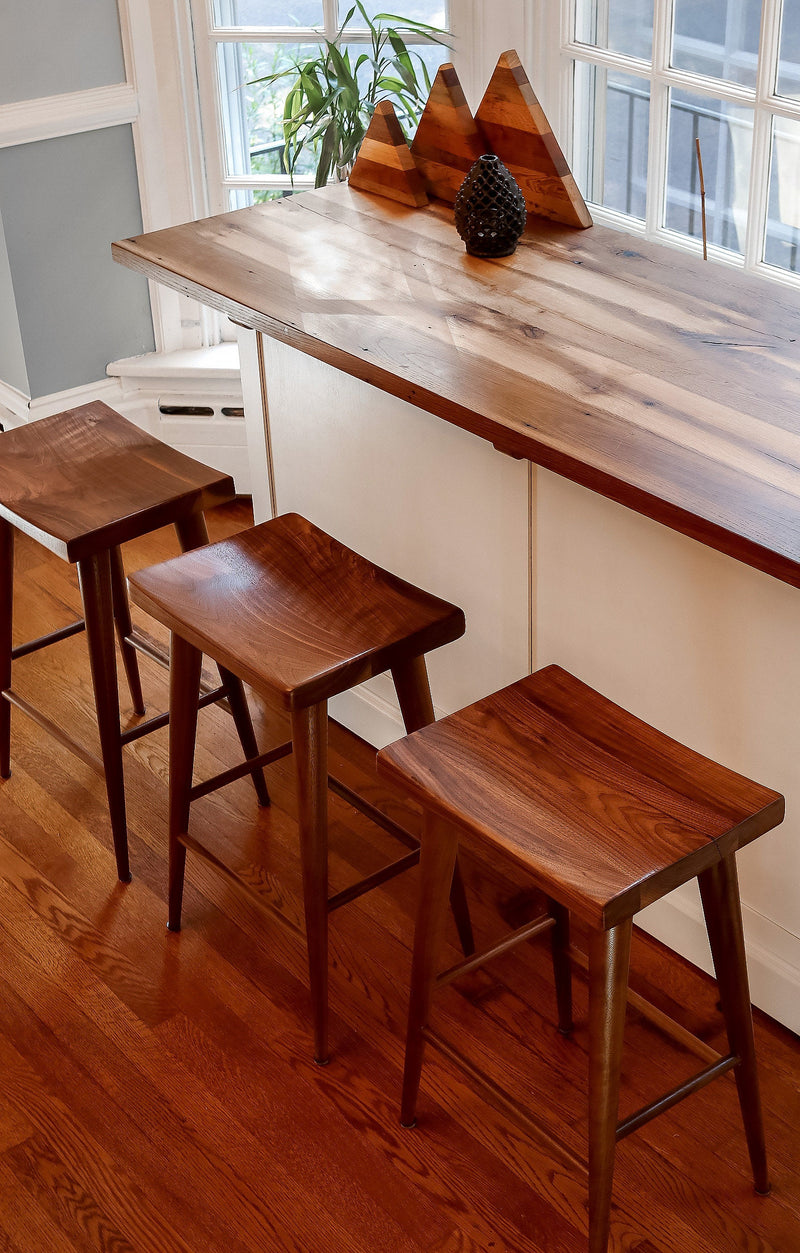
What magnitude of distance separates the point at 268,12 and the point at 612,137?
3.39ft

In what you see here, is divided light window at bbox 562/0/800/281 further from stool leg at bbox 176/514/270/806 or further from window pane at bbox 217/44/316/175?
stool leg at bbox 176/514/270/806

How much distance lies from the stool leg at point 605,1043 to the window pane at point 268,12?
282 cm

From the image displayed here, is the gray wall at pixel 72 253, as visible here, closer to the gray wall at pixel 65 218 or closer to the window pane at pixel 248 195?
the gray wall at pixel 65 218

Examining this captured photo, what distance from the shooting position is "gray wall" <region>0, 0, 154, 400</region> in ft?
11.1

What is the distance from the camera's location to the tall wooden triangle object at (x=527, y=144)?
2.49 meters

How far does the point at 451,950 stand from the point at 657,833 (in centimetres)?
92

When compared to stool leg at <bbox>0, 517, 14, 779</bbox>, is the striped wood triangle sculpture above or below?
above

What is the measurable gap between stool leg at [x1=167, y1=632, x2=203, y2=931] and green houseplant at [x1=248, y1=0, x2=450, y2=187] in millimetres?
1681

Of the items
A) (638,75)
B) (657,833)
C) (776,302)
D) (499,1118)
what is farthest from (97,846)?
(638,75)

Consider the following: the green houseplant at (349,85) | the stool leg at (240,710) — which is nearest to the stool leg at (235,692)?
the stool leg at (240,710)

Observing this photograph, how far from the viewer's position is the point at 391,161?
2.71 metres

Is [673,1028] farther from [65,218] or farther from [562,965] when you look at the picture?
[65,218]

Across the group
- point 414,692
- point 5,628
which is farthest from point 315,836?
point 5,628

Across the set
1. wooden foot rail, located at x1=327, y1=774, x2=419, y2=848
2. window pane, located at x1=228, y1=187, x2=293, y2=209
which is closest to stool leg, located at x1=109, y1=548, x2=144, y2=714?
wooden foot rail, located at x1=327, y1=774, x2=419, y2=848
